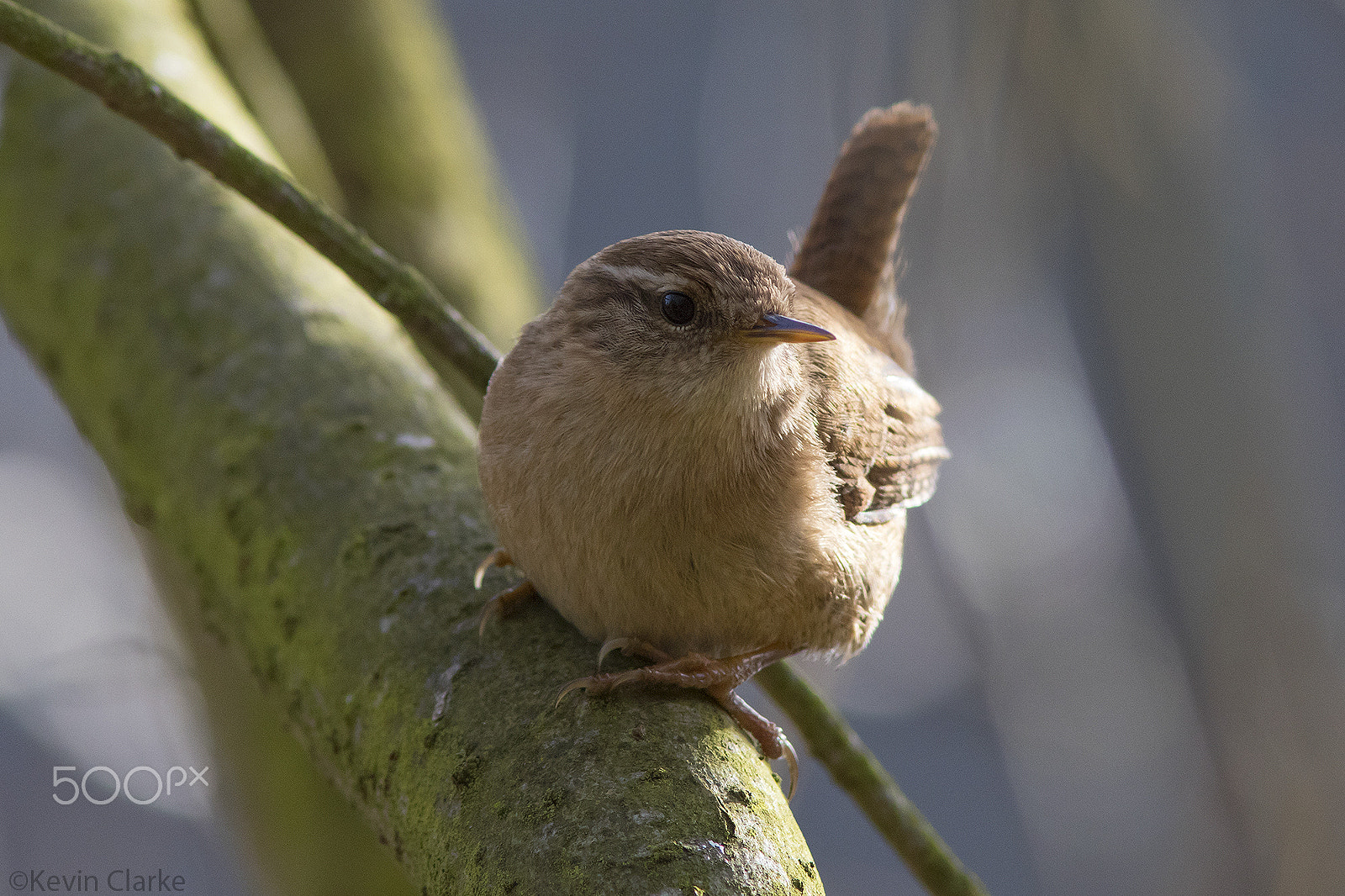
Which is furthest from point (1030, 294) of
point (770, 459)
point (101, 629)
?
point (101, 629)

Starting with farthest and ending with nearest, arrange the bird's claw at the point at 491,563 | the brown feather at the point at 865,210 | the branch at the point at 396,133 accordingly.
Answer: the branch at the point at 396,133 → the brown feather at the point at 865,210 → the bird's claw at the point at 491,563

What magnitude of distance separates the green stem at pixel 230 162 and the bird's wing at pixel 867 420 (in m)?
0.90

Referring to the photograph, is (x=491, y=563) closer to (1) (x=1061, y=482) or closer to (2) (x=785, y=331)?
(2) (x=785, y=331)

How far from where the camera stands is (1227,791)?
219 inches

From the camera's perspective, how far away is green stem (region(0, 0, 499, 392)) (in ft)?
7.15

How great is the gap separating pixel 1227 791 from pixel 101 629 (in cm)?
777

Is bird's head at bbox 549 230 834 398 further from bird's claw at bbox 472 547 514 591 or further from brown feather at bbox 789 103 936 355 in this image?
brown feather at bbox 789 103 936 355

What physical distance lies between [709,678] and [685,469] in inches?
18.5

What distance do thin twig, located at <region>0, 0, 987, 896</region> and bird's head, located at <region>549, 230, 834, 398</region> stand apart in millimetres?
354

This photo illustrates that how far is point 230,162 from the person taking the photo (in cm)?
234

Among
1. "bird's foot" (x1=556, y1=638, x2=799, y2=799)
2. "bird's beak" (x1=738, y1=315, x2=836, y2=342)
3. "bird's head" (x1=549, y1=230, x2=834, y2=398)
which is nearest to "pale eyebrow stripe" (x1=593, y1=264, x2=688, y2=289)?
"bird's head" (x1=549, y1=230, x2=834, y2=398)

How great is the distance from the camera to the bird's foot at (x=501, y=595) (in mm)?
2164

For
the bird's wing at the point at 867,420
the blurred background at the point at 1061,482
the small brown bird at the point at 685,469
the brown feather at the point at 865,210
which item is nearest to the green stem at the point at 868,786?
the small brown bird at the point at 685,469

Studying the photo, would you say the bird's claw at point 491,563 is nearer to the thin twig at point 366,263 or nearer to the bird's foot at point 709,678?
the bird's foot at point 709,678
